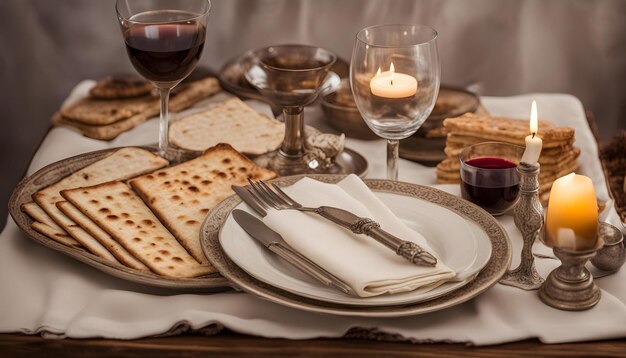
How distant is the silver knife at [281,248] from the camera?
102 centimetres

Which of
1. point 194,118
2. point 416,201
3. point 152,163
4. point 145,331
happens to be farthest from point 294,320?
point 194,118

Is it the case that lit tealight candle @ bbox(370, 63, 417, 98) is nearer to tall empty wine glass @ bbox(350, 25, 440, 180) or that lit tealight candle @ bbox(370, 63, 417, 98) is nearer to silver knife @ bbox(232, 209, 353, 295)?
tall empty wine glass @ bbox(350, 25, 440, 180)

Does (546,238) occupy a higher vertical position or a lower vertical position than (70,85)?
higher

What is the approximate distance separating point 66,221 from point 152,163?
0.26 meters

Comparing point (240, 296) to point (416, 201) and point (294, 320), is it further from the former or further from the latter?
point (416, 201)

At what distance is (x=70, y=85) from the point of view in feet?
9.00

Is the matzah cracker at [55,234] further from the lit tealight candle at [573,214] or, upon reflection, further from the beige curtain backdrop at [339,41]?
the beige curtain backdrop at [339,41]

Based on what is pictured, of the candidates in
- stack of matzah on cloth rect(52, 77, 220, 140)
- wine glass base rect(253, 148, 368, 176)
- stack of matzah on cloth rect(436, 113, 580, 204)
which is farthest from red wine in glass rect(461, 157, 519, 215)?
stack of matzah on cloth rect(52, 77, 220, 140)

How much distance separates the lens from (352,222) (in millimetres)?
1113

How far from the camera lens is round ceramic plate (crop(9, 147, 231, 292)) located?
43.1 inches

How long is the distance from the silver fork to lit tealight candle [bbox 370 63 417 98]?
202mm

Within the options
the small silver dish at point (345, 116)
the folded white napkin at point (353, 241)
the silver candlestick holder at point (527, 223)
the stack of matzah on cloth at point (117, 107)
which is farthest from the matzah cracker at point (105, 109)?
the silver candlestick holder at point (527, 223)

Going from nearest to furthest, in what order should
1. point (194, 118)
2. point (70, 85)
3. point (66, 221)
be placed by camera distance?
point (66, 221)
point (194, 118)
point (70, 85)

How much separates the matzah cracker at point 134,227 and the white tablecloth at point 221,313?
4 cm
